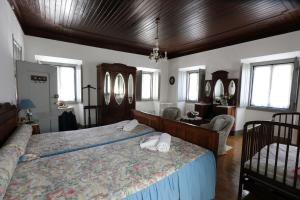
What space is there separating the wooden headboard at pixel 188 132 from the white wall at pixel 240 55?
9.84ft

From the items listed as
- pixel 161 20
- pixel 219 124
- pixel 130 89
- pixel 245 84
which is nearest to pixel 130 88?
pixel 130 89

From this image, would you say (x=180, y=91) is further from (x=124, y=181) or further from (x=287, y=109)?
(x=124, y=181)

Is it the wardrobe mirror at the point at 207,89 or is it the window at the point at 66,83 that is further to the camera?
the wardrobe mirror at the point at 207,89

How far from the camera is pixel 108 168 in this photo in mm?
1394

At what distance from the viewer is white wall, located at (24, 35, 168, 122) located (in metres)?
3.93

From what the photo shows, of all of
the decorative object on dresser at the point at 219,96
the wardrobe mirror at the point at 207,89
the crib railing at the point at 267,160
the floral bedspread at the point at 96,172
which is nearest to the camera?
the floral bedspread at the point at 96,172

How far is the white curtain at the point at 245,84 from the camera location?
4.32 metres

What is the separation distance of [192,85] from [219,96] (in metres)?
1.39

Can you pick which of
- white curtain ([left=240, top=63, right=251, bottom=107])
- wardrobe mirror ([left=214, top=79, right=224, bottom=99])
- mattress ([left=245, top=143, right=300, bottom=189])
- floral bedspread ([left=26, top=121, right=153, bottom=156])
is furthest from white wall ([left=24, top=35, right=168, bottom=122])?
mattress ([left=245, top=143, right=300, bottom=189])

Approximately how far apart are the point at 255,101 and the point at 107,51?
4639 mm

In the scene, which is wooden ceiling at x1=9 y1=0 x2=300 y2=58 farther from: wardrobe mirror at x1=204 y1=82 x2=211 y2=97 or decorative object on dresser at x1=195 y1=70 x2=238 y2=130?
wardrobe mirror at x1=204 y1=82 x2=211 y2=97

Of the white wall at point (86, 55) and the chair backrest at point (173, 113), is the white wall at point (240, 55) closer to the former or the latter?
the white wall at point (86, 55)

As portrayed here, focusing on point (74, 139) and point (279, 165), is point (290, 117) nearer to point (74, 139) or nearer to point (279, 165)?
point (279, 165)

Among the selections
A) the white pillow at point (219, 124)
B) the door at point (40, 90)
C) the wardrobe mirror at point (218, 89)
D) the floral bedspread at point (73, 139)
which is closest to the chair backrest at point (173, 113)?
the white pillow at point (219, 124)
